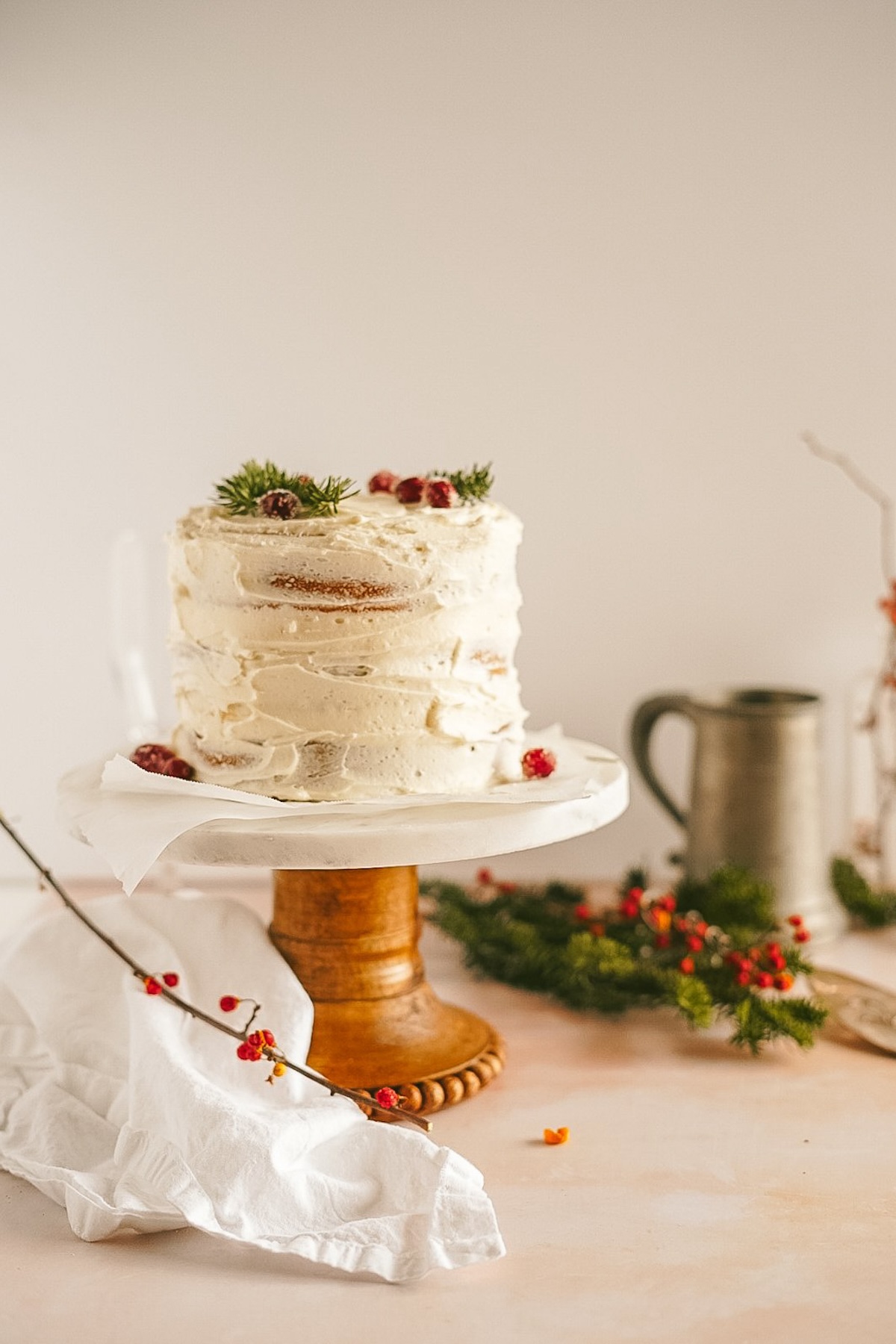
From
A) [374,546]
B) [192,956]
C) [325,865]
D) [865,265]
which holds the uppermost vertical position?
[865,265]

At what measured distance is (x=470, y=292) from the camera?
4.46ft

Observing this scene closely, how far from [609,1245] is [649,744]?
26.1 inches

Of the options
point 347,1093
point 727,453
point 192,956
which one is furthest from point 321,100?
point 347,1093

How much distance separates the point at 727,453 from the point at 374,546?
674 mm

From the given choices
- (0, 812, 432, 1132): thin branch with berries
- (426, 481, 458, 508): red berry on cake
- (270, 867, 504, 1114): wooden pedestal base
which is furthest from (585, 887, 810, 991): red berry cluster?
(426, 481, 458, 508): red berry on cake

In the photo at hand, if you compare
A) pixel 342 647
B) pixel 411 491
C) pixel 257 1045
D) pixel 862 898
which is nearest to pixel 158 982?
pixel 257 1045

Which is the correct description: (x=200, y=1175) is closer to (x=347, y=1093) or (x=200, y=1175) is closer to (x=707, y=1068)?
(x=347, y=1093)

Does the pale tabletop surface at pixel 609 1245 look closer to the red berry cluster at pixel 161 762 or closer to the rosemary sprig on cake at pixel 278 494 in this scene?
the red berry cluster at pixel 161 762

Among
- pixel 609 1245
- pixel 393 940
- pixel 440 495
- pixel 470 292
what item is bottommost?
pixel 609 1245

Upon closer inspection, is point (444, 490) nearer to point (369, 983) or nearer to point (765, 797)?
point (369, 983)

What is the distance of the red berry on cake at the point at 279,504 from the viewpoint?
0.88 metres

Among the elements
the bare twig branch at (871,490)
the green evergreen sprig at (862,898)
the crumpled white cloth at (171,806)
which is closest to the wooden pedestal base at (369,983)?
the crumpled white cloth at (171,806)

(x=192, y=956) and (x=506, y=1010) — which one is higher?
(x=192, y=956)

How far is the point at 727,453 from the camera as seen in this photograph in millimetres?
1394
